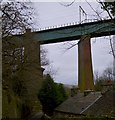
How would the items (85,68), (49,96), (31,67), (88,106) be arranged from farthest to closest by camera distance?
(85,68) → (49,96) → (88,106) → (31,67)

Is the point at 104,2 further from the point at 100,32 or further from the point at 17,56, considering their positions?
the point at 17,56

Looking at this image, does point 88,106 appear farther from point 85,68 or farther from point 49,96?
point 85,68

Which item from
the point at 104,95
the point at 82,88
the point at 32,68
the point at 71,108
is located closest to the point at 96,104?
the point at 104,95

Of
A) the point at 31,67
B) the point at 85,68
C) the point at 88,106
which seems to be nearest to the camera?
the point at 31,67

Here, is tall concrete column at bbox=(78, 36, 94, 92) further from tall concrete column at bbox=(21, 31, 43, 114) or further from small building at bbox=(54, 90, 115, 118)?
tall concrete column at bbox=(21, 31, 43, 114)

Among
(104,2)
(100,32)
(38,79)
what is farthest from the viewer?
(38,79)

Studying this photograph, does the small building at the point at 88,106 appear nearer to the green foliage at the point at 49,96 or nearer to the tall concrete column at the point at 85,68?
the green foliage at the point at 49,96

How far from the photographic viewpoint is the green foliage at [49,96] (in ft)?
78.0

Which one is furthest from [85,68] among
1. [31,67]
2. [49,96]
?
[31,67]

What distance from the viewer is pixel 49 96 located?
23.7 metres

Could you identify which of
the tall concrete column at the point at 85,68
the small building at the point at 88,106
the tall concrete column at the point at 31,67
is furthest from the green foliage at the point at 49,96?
the tall concrete column at the point at 85,68

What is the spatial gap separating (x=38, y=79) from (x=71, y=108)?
120 inches

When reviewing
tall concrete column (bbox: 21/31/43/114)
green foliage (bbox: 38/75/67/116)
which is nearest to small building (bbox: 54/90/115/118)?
green foliage (bbox: 38/75/67/116)

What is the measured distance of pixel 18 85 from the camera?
18375mm
